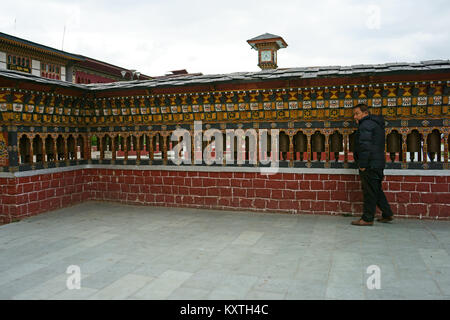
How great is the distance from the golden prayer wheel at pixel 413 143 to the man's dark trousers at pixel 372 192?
1.02 m

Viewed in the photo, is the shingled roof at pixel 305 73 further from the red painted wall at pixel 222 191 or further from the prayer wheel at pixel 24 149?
the red painted wall at pixel 222 191

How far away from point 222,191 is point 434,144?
4335 millimetres

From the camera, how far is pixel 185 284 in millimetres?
4273

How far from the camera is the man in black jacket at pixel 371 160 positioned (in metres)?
6.62

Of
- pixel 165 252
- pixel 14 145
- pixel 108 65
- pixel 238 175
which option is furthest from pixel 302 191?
pixel 108 65

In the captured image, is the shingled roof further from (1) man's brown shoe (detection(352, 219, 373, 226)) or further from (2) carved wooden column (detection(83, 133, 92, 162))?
(1) man's brown shoe (detection(352, 219, 373, 226))

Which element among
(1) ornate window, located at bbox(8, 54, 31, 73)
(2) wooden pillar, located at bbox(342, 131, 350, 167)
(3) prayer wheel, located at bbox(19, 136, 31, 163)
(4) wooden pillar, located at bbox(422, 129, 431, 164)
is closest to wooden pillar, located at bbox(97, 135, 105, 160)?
(3) prayer wheel, located at bbox(19, 136, 31, 163)

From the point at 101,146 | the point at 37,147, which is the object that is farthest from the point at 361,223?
the point at 37,147

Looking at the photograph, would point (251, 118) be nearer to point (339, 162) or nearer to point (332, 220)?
point (339, 162)

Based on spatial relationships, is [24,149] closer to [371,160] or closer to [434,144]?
[371,160]

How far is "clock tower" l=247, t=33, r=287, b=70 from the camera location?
26.8 meters

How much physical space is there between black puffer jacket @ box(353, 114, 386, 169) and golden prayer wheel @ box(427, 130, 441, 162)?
1.10 m

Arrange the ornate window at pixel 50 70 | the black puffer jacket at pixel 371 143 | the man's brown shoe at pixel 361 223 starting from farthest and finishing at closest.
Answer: the ornate window at pixel 50 70
the man's brown shoe at pixel 361 223
the black puffer jacket at pixel 371 143

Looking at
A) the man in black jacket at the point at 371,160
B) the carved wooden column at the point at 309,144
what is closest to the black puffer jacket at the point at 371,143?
the man in black jacket at the point at 371,160
